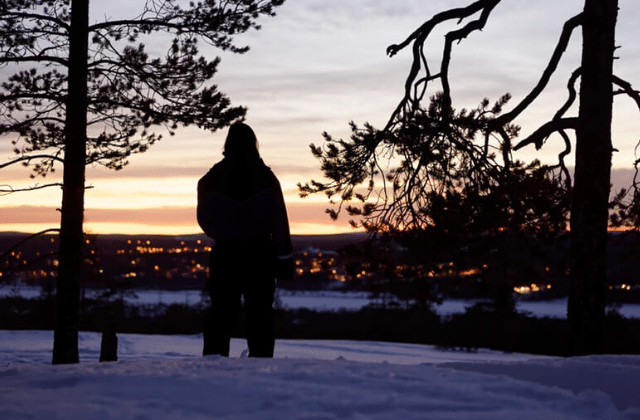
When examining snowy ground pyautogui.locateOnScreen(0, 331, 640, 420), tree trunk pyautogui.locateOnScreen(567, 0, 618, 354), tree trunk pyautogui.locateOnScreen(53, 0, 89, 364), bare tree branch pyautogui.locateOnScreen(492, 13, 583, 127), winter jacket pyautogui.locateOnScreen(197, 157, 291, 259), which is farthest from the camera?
tree trunk pyautogui.locateOnScreen(53, 0, 89, 364)

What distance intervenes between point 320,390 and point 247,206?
2.28 meters

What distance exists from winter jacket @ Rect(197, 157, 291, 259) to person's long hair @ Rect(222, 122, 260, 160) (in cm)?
4

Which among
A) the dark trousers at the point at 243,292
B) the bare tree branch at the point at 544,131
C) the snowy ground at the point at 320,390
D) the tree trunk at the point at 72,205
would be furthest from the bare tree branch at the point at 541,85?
the tree trunk at the point at 72,205

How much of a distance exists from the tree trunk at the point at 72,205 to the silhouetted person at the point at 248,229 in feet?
19.6

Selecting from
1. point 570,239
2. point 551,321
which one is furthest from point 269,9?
point 551,321

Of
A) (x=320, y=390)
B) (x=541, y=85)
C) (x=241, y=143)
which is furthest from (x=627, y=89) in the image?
(x=320, y=390)

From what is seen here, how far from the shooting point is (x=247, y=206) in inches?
218

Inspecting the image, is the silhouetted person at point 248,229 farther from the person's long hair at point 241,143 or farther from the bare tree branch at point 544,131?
the bare tree branch at point 544,131

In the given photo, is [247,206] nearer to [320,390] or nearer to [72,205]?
[320,390]

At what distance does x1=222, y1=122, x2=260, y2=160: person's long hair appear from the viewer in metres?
5.59

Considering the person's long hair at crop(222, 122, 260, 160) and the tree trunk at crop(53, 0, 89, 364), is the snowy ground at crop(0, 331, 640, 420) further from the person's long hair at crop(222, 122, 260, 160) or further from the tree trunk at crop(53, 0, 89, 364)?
the tree trunk at crop(53, 0, 89, 364)

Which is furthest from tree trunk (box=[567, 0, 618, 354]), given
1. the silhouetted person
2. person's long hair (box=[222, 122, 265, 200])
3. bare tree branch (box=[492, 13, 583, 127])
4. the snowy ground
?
person's long hair (box=[222, 122, 265, 200])

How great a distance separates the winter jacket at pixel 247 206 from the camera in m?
5.53

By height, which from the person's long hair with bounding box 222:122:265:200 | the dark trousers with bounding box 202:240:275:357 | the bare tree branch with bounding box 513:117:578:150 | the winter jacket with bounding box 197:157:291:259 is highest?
the bare tree branch with bounding box 513:117:578:150
